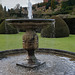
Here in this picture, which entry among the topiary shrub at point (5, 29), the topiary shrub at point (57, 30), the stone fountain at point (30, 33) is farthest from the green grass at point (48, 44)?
the topiary shrub at point (5, 29)

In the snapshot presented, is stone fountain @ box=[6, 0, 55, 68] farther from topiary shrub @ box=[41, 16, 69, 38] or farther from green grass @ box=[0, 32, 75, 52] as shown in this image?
topiary shrub @ box=[41, 16, 69, 38]

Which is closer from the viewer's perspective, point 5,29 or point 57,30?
point 57,30

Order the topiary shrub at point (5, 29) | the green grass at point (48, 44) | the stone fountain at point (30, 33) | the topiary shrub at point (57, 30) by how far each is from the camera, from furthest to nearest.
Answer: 1. the topiary shrub at point (5, 29)
2. the topiary shrub at point (57, 30)
3. the green grass at point (48, 44)
4. the stone fountain at point (30, 33)

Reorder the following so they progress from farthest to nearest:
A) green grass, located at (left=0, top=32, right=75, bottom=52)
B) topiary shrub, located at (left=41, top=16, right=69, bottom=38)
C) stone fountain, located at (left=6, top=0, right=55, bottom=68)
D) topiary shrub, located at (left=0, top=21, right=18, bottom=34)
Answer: topiary shrub, located at (left=0, top=21, right=18, bottom=34) < topiary shrub, located at (left=41, top=16, right=69, bottom=38) < green grass, located at (left=0, top=32, right=75, bottom=52) < stone fountain, located at (left=6, top=0, right=55, bottom=68)

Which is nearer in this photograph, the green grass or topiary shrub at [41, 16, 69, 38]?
the green grass

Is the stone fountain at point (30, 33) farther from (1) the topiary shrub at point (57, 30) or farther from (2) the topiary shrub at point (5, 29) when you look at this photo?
(2) the topiary shrub at point (5, 29)

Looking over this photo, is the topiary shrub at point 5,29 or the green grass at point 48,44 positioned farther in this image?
the topiary shrub at point 5,29

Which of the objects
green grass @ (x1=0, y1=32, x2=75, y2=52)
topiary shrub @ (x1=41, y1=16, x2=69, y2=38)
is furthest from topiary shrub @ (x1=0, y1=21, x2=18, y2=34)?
green grass @ (x1=0, y1=32, x2=75, y2=52)

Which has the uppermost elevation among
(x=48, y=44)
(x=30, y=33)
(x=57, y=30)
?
(x=30, y=33)

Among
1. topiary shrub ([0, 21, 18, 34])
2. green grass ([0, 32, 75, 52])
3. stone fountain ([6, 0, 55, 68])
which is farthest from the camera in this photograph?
topiary shrub ([0, 21, 18, 34])

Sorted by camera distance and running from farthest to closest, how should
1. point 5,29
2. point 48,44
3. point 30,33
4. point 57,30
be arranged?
point 5,29 → point 57,30 → point 48,44 → point 30,33

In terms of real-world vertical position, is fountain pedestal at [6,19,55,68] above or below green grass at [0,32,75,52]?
above

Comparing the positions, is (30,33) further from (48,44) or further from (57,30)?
(57,30)

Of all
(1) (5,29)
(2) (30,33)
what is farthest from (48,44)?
(1) (5,29)
